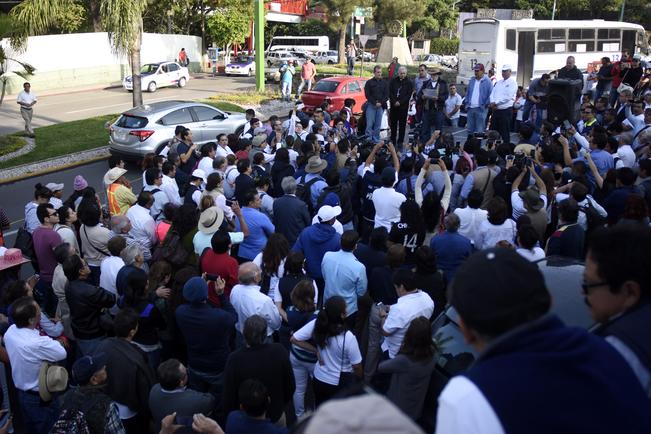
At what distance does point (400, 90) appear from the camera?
1549 centimetres

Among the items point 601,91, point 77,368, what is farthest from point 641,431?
point 601,91

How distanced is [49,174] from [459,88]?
749 inches

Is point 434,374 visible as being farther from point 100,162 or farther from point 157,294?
point 100,162

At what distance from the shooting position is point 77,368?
4125 millimetres

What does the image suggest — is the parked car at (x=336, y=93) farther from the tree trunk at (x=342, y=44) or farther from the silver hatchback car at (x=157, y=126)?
the tree trunk at (x=342, y=44)

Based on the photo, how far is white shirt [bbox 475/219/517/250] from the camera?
21.9ft

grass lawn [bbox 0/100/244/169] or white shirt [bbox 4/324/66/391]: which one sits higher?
grass lawn [bbox 0/100/244/169]

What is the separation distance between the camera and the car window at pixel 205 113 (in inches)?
639

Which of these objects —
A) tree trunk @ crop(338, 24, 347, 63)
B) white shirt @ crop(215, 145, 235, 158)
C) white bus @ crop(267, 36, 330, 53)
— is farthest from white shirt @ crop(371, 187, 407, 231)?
white bus @ crop(267, 36, 330, 53)

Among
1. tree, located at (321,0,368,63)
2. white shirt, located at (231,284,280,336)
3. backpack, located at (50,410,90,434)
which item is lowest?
backpack, located at (50,410,90,434)

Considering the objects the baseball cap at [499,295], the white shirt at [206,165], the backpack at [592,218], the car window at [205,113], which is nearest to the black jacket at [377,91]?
the car window at [205,113]

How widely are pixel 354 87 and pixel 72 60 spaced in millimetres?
21010

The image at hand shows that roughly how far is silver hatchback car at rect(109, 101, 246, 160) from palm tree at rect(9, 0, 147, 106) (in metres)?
4.18

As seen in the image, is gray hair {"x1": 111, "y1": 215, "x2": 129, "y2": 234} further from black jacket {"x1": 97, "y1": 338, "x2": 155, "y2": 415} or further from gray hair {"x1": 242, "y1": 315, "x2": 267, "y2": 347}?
gray hair {"x1": 242, "y1": 315, "x2": 267, "y2": 347}
